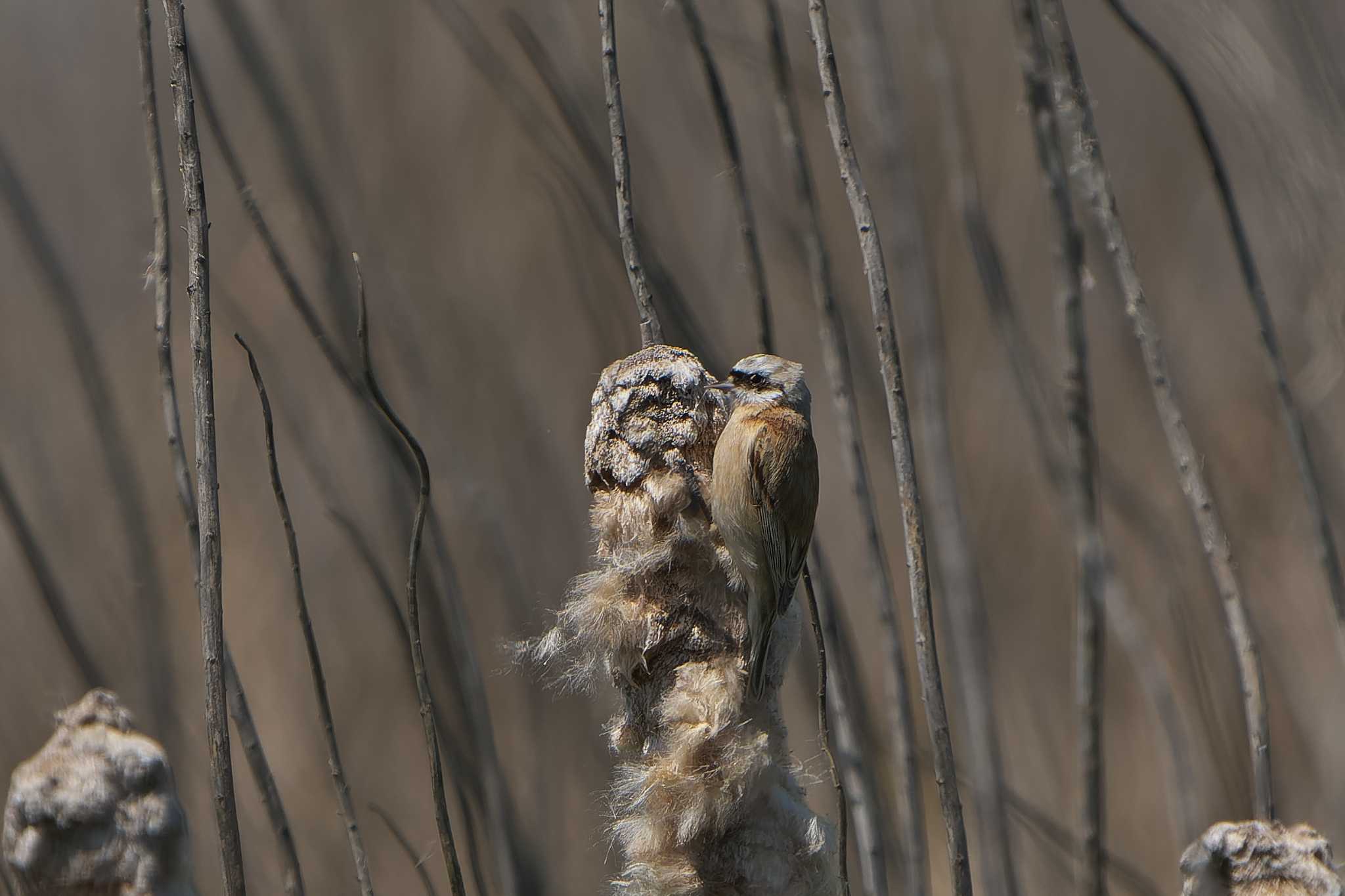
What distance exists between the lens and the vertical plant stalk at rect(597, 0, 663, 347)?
89cm

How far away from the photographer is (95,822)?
2.72ft

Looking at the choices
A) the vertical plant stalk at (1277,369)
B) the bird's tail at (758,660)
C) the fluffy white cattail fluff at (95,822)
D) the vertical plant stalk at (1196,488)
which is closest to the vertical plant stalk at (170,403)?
the fluffy white cattail fluff at (95,822)

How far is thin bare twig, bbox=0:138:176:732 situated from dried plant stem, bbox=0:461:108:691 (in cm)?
7

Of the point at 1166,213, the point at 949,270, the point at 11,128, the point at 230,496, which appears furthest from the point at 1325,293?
the point at 11,128

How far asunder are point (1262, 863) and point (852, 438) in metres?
0.50

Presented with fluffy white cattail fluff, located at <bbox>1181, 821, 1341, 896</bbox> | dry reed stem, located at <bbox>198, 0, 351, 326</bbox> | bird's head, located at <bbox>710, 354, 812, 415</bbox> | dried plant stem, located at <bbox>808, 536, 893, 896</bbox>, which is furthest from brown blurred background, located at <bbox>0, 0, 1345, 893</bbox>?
fluffy white cattail fluff, located at <bbox>1181, 821, 1341, 896</bbox>

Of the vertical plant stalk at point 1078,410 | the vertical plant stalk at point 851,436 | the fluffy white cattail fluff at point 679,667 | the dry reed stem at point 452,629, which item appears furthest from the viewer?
the dry reed stem at point 452,629

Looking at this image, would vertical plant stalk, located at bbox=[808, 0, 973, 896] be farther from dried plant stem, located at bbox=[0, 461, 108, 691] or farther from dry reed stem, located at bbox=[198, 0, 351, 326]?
dried plant stem, located at bbox=[0, 461, 108, 691]

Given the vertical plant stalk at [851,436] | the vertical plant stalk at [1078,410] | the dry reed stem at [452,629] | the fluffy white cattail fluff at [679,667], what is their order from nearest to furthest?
the vertical plant stalk at [1078,410] → the fluffy white cattail fluff at [679,667] → the vertical plant stalk at [851,436] → the dry reed stem at [452,629]

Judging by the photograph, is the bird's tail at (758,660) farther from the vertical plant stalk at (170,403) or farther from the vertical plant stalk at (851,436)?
the vertical plant stalk at (170,403)

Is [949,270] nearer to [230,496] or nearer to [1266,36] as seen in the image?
[1266,36]

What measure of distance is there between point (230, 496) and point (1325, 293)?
1450mm

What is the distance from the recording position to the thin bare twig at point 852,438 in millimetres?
950

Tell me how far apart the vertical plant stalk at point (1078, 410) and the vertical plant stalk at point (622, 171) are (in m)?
0.34
